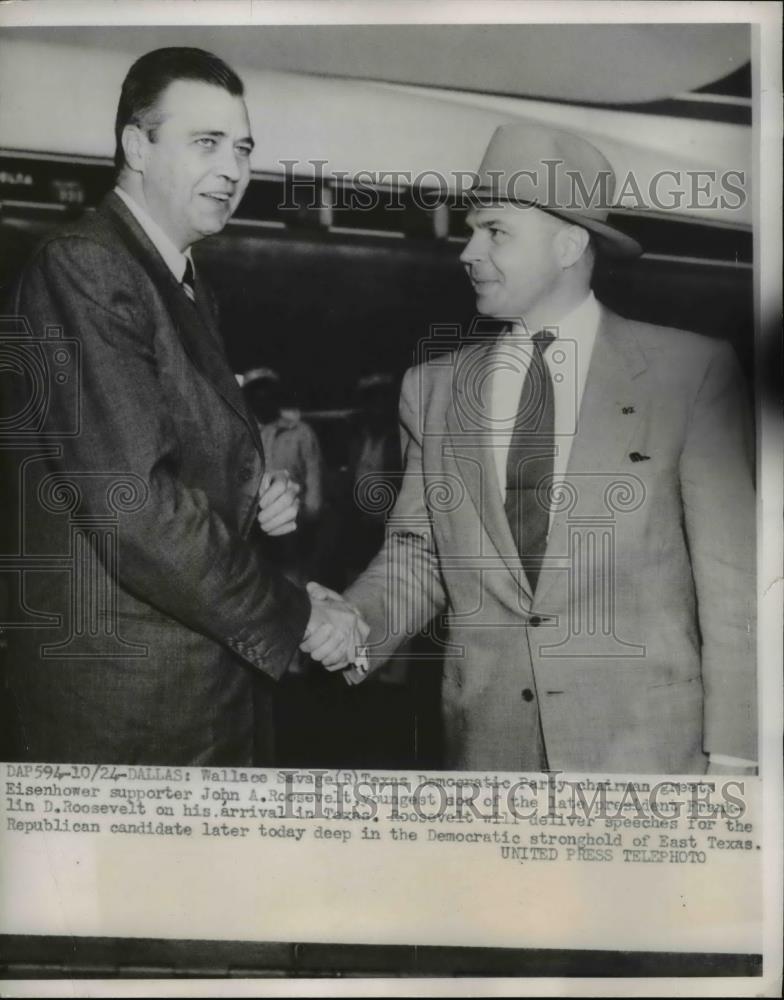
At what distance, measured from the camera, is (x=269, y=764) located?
10.2 feet

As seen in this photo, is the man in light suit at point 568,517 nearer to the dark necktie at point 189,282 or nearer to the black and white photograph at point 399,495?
the black and white photograph at point 399,495

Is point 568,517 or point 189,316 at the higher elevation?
point 189,316

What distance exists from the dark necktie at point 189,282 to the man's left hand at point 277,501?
54 centimetres

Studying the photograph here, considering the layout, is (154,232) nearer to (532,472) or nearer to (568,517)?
(532,472)

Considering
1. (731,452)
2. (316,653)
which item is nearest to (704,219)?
(731,452)

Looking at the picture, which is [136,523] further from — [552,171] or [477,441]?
[552,171]

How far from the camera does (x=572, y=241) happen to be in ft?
10.1

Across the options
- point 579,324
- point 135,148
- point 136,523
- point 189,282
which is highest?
point 135,148

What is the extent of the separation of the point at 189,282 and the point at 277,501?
25.9 inches

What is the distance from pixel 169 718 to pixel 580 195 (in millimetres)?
1839

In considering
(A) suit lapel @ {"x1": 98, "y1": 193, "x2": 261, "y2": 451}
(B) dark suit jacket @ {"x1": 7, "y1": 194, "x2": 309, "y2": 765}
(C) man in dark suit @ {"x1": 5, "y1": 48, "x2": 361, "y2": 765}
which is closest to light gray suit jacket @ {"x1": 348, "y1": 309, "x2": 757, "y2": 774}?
(C) man in dark suit @ {"x1": 5, "y1": 48, "x2": 361, "y2": 765}

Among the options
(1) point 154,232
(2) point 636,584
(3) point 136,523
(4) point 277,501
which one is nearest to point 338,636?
(4) point 277,501

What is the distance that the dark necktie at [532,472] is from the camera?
9.96 ft

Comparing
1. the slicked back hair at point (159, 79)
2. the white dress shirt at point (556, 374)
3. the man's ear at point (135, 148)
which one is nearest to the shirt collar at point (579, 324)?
the white dress shirt at point (556, 374)
